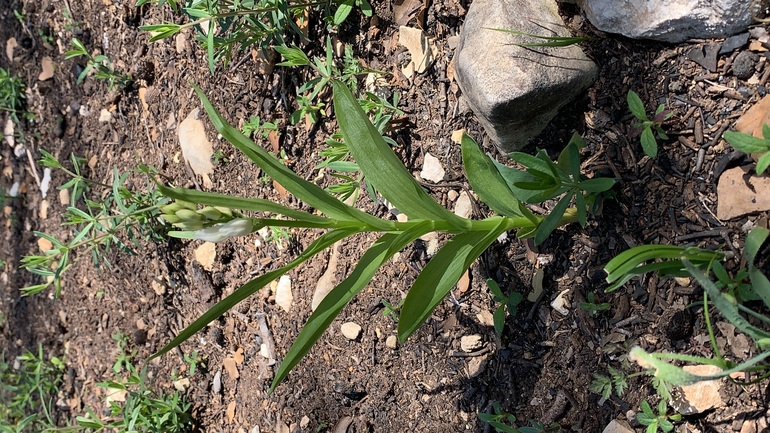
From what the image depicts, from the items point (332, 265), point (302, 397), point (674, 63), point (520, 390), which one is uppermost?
point (674, 63)

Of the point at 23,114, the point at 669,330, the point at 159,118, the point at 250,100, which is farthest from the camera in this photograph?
the point at 23,114

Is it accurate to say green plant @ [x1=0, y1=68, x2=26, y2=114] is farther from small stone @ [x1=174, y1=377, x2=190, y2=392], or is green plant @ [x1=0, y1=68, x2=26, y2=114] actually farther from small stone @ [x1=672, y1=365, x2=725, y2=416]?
small stone @ [x1=672, y1=365, x2=725, y2=416]

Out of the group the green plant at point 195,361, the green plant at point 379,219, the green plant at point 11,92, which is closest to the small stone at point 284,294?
the green plant at point 195,361

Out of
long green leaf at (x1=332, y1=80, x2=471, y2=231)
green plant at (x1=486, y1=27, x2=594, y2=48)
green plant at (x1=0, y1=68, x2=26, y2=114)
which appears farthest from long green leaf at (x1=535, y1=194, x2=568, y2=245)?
green plant at (x1=0, y1=68, x2=26, y2=114)

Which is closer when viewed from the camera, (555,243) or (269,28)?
(555,243)

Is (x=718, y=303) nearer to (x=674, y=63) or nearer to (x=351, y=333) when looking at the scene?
(x=674, y=63)

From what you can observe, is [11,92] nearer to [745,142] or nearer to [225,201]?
[225,201]

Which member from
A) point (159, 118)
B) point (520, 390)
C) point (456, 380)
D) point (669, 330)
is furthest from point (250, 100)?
point (669, 330)
